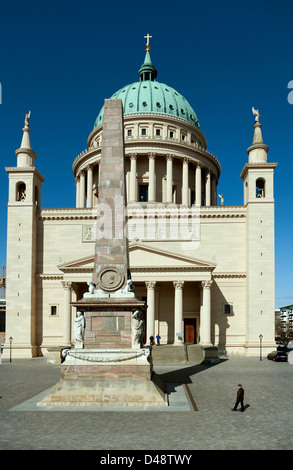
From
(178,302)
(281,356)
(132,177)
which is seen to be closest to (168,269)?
(178,302)

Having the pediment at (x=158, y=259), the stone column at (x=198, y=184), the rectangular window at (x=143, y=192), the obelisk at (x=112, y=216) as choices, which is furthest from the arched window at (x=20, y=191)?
the obelisk at (x=112, y=216)

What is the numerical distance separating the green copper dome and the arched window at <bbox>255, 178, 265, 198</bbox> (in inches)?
946

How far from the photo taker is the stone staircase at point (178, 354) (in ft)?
135

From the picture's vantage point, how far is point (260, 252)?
164 feet

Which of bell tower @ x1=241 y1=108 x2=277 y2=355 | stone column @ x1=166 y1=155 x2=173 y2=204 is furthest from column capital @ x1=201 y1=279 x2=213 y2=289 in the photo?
stone column @ x1=166 y1=155 x2=173 y2=204

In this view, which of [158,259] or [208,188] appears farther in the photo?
[208,188]

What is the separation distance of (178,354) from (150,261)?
34.2ft

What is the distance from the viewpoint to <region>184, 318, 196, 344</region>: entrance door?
5294 cm

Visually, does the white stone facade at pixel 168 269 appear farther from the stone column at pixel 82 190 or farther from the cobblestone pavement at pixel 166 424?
the cobblestone pavement at pixel 166 424

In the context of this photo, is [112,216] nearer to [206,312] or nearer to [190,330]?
[206,312]

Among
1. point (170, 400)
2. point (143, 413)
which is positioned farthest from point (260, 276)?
point (143, 413)

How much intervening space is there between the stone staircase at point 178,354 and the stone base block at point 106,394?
22131 millimetres

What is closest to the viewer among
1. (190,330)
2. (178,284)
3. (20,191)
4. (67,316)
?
(178,284)
